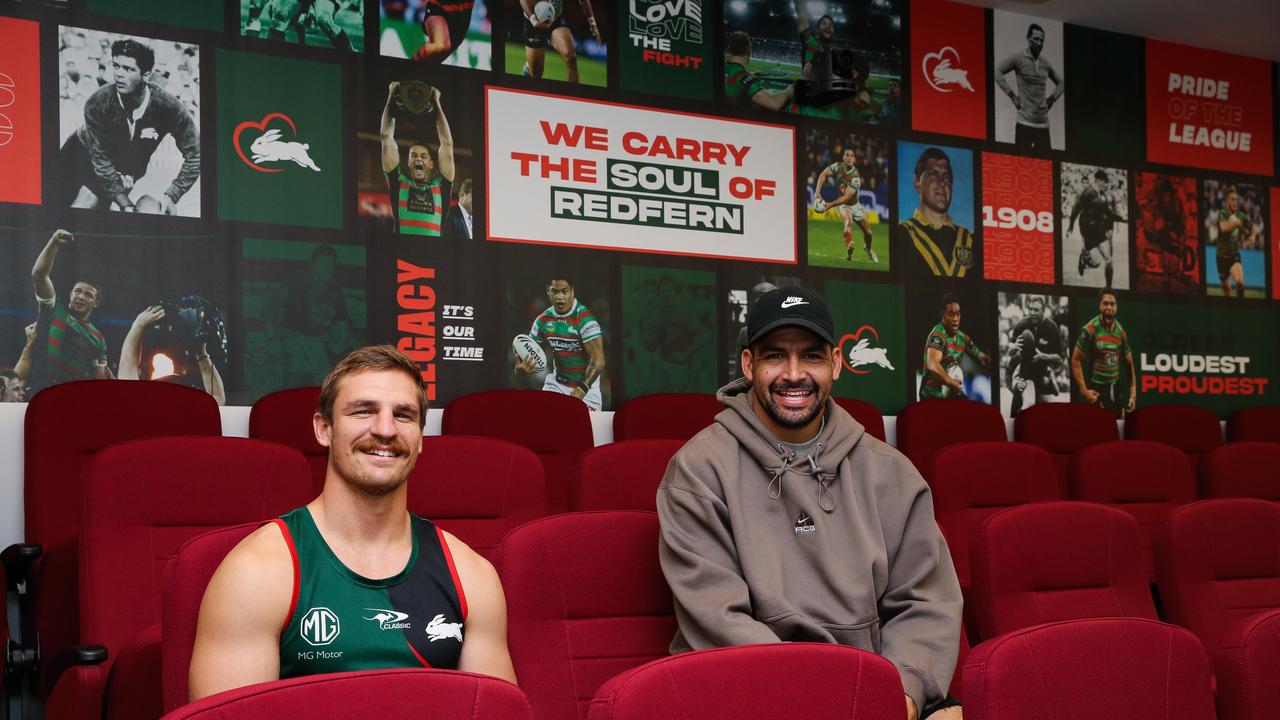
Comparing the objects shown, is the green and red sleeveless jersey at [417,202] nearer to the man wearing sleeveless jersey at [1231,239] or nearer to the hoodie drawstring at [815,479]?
the hoodie drawstring at [815,479]

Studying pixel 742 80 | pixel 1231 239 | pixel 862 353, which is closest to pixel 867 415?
pixel 862 353

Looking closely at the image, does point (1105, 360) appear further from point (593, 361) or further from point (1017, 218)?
point (593, 361)

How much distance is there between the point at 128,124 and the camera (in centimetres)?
408

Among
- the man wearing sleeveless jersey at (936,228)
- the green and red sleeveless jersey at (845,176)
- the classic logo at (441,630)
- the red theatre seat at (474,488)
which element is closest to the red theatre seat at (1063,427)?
the man wearing sleeveless jersey at (936,228)

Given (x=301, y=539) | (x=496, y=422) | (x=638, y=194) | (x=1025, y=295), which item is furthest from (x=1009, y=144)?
(x=301, y=539)

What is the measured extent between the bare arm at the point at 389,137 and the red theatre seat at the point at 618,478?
1848mm

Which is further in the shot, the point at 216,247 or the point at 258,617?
the point at 216,247

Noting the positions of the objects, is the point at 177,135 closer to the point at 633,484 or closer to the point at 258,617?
the point at 633,484

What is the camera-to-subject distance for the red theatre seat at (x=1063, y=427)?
17.7 ft

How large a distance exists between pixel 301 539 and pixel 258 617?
157mm

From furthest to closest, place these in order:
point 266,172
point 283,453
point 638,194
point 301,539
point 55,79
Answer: point 638,194
point 266,172
point 55,79
point 283,453
point 301,539

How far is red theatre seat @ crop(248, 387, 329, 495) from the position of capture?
12.8ft

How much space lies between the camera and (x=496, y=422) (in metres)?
4.20

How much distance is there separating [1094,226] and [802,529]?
14.5 ft
